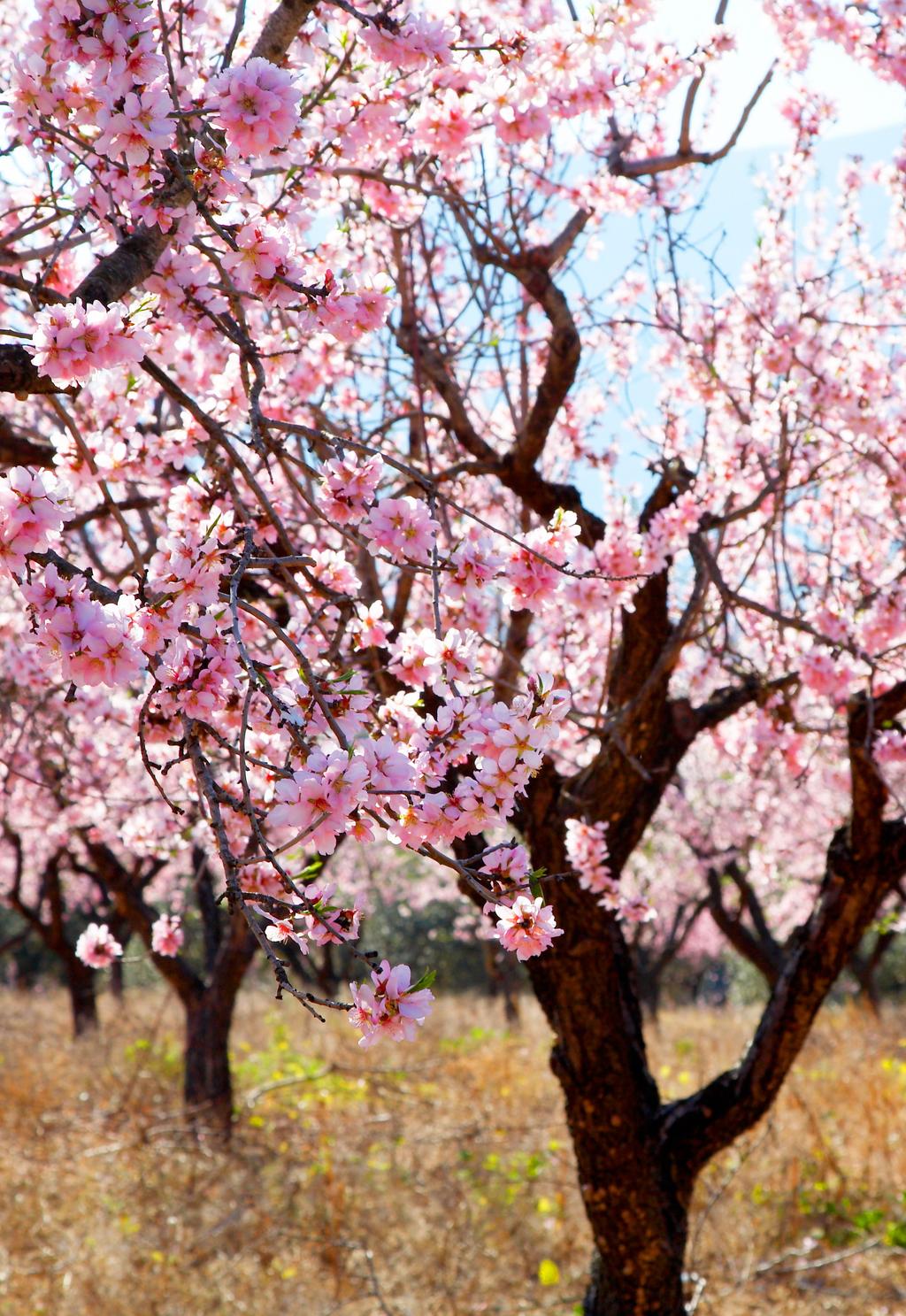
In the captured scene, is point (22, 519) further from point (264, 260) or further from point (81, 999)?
point (81, 999)

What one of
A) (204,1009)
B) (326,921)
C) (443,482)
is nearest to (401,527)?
(326,921)

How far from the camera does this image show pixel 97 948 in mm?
2920

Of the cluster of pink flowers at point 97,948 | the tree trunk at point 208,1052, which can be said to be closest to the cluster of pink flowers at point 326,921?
the cluster of pink flowers at point 97,948

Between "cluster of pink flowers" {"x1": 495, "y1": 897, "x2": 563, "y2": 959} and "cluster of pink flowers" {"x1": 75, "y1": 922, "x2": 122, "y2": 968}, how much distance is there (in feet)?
5.32

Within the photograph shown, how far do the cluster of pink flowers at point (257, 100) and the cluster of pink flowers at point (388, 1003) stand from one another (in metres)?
1.27

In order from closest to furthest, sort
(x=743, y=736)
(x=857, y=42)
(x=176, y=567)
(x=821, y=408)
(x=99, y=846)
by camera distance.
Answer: (x=176, y=567)
(x=857, y=42)
(x=821, y=408)
(x=743, y=736)
(x=99, y=846)

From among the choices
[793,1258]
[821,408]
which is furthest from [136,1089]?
[821,408]

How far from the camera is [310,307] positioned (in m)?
1.94

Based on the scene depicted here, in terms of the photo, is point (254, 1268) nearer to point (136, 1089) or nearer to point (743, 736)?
point (136, 1089)

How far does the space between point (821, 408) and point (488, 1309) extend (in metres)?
3.96

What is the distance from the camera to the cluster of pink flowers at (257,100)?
1677mm

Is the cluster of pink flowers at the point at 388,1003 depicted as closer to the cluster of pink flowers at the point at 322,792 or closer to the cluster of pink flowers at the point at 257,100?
the cluster of pink flowers at the point at 322,792

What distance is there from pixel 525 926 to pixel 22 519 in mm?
901

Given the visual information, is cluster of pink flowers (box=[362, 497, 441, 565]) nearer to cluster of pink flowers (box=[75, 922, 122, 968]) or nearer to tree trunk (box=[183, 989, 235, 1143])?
cluster of pink flowers (box=[75, 922, 122, 968])
